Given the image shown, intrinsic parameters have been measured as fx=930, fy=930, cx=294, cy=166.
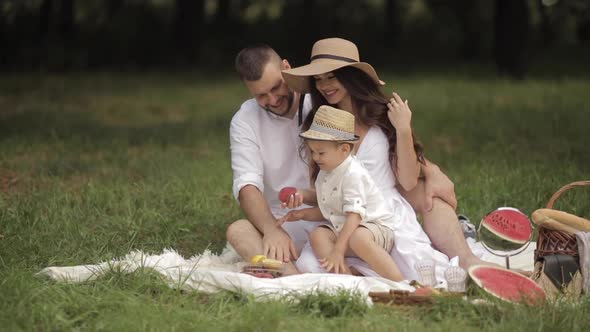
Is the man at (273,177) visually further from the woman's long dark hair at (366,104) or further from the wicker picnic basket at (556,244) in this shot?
the wicker picnic basket at (556,244)

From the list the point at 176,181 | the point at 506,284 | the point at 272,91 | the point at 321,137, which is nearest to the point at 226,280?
the point at 321,137

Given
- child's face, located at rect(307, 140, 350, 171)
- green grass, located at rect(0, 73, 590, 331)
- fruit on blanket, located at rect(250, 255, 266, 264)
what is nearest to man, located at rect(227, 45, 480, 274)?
fruit on blanket, located at rect(250, 255, 266, 264)

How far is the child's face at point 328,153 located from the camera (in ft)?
16.0

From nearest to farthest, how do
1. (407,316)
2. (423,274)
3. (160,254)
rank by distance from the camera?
(407,316)
(423,274)
(160,254)

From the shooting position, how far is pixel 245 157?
18.1 ft

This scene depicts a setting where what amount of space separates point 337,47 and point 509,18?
1137 centimetres

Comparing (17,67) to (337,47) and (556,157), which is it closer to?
(556,157)

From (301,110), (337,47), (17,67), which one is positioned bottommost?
(17,67)

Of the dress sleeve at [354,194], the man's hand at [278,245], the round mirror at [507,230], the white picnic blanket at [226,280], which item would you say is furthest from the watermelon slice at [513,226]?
the man's hand at [278,245]

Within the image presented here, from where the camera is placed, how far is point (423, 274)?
492 cm

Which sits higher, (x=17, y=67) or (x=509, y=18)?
(x=509, y=18)

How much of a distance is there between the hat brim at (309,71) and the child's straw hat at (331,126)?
A: 280 mm

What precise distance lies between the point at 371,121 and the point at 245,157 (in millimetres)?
788

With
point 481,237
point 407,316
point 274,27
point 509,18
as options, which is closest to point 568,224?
point 481,237
